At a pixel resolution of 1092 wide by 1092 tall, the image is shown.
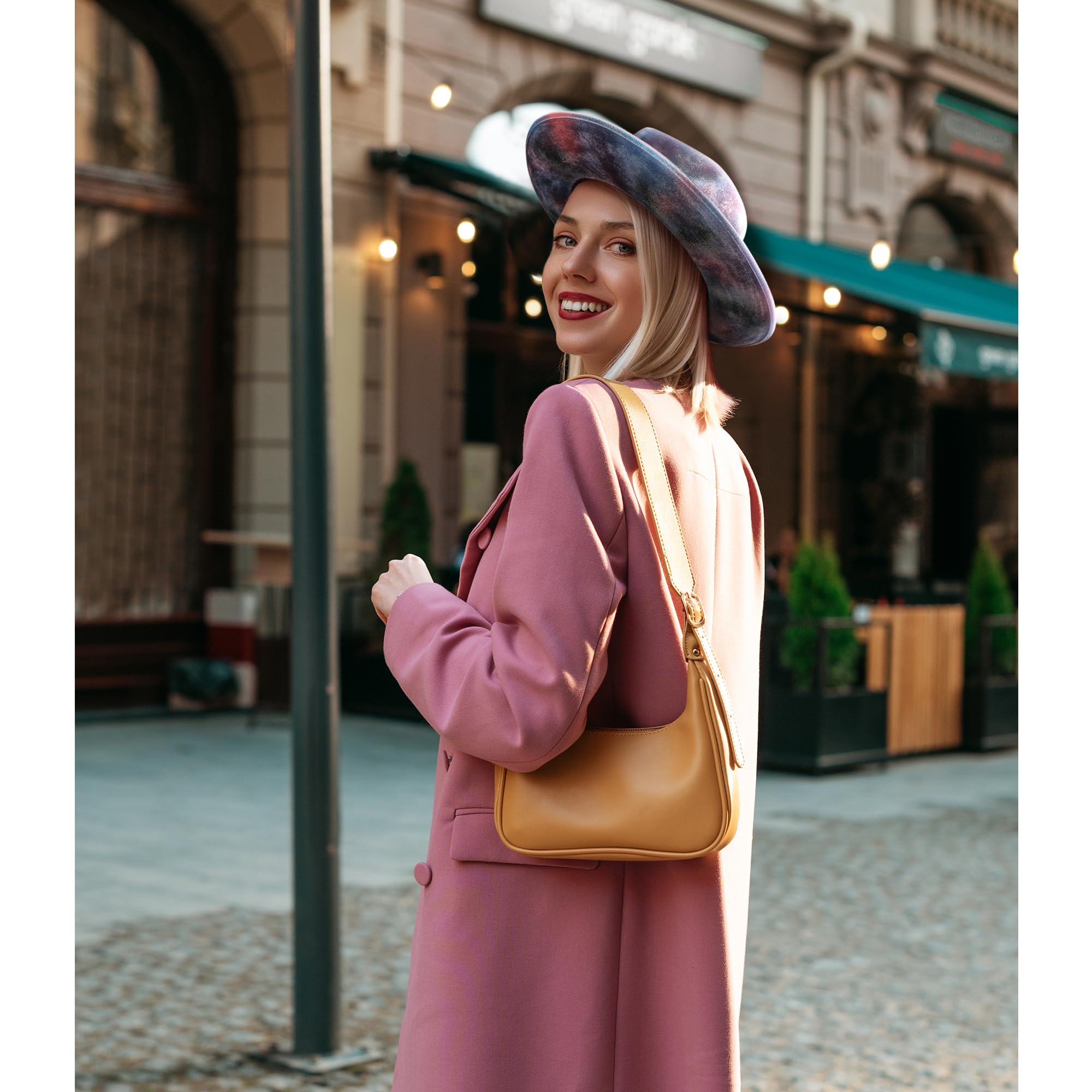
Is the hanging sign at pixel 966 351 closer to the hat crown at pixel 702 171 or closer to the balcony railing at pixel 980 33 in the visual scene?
the balcony railing at pixel 980 33

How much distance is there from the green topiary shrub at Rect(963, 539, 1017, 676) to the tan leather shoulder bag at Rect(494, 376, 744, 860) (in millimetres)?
9424

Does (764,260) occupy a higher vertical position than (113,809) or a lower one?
higher

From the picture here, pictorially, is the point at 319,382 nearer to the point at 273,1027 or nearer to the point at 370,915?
the point at 273,1027

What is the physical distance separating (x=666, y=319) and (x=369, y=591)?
999 cm

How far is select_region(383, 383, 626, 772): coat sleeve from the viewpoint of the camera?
5.89 feet

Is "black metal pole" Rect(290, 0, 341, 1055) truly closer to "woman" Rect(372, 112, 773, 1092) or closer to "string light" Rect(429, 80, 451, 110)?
"woman" Rect(372, 112, 773, 1092)

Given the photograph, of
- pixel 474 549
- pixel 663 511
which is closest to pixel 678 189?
pixel 663 511

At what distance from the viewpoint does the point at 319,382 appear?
414 centimetres

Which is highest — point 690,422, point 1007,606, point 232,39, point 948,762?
point 232,39

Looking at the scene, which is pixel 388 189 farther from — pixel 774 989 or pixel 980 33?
pixel 980 33

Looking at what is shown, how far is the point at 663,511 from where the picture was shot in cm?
191

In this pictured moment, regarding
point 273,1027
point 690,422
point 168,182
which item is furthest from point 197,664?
point 690,422

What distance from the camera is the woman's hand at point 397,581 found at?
80.3 inches
